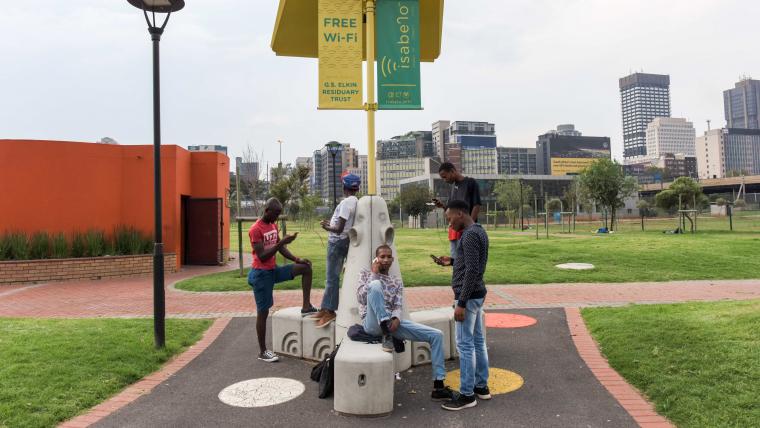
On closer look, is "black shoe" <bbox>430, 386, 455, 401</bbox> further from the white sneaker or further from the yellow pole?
the yellow pole

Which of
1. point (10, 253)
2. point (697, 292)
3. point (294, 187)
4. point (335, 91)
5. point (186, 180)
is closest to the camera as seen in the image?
point (335, 91)

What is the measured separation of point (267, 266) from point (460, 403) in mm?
2600

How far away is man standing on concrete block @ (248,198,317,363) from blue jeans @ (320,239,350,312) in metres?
0.33

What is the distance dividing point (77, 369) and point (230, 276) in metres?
7.97

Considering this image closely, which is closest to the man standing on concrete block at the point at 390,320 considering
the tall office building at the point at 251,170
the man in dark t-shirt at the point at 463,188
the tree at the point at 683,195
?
the man in dark t-shirt at the point at 463,188

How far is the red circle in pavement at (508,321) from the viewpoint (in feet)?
23.1

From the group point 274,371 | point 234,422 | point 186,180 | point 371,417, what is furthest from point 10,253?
point 371,417

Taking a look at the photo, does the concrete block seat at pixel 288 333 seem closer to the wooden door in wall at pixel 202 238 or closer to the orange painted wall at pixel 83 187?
the orange painted wall at pixel 83 187

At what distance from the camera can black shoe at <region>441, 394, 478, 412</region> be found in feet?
13.4

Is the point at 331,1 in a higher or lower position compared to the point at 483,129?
lower

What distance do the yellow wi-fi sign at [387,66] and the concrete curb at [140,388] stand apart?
4.13m

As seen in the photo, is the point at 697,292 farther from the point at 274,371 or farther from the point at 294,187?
the point at 294,187

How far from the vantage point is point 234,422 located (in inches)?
156

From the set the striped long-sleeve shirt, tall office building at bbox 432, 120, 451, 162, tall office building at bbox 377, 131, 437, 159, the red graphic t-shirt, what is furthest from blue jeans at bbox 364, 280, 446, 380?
tall office building at bbox 432, 120, 451, 162
